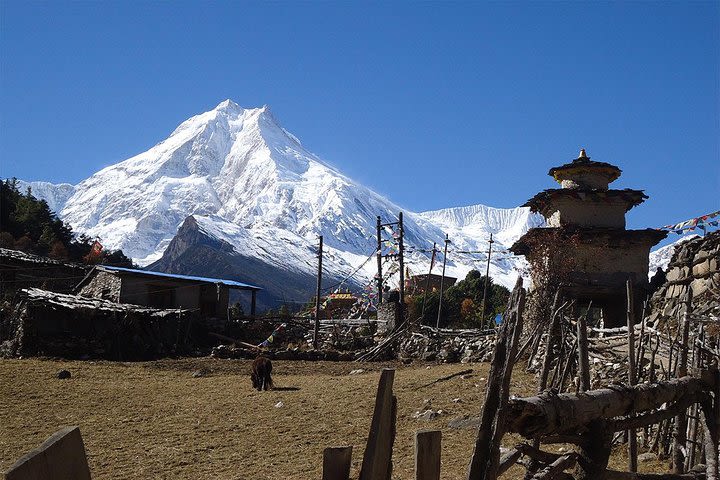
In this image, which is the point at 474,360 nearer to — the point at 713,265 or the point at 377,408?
the point at 713,265

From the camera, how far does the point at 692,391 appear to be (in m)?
6.61

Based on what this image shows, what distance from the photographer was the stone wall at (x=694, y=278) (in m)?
12.9

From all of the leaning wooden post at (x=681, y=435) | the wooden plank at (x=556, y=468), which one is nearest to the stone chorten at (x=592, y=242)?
the leaning wooden post at (x=681, y=435)

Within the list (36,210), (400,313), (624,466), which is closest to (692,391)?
(624,466)

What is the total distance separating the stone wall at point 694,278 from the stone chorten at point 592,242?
6.00ft

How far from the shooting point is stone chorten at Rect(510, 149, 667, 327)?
60.0ft

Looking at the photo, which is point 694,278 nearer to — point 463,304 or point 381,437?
point 381,437

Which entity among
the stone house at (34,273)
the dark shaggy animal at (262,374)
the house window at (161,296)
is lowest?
the dark shaggy animal at (262,374)

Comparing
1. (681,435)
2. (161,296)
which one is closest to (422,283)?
(161,296)

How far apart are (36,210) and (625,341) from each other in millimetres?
51162

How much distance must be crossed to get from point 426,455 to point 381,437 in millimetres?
290

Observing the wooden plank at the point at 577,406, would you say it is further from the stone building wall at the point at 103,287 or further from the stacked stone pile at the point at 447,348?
the stone building wall at the point at 103,287

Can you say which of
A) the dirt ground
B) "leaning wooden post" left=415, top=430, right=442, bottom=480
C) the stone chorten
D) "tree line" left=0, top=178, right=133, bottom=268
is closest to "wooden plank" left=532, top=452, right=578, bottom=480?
"leaning wooden post" left=415, top=430, right=442, bottom=480

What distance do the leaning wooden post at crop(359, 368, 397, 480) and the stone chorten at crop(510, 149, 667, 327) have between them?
14.1m
